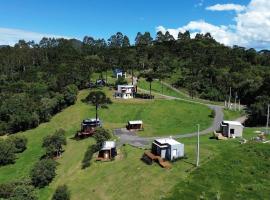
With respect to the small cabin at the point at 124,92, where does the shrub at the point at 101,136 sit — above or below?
below

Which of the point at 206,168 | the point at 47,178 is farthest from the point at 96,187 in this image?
the point at 206,168

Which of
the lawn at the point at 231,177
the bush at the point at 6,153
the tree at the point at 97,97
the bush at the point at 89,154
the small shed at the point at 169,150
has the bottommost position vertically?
the bush at the point at 6,153

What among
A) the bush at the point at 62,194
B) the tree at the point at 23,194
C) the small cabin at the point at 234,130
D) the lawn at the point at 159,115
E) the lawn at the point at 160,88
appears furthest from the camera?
the lawn at the point at 160,88

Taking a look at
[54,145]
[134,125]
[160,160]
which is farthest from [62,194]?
[134,125]

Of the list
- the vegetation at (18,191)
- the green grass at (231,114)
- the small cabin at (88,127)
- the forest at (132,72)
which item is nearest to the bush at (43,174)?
the vegetation at (18,191)

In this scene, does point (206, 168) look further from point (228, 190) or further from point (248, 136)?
point (248, 136)

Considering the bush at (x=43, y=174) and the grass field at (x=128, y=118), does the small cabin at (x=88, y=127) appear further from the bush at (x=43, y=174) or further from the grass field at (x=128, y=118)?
the bush at (x=43, y=174)

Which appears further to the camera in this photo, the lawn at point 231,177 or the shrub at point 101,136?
the shrub at point 101,136
